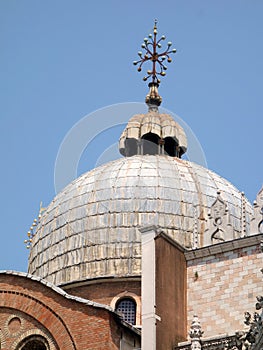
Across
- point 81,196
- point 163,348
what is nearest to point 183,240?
point 81,196

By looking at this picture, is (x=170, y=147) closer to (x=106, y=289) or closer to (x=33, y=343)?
(x=106, y=289)

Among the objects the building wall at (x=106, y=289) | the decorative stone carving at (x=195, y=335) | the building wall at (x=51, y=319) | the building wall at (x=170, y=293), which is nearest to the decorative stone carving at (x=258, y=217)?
the building wall at (x=170, y=293)

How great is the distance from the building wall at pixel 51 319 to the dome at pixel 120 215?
8.06 metres

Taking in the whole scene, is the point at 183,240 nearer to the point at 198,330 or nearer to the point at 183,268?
the point at 183,268

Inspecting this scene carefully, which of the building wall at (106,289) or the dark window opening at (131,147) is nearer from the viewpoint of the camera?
the building wall at (106,289)

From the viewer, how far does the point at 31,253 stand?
5078 cm

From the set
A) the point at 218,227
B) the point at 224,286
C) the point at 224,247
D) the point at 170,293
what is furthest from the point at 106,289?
the point at 224,286

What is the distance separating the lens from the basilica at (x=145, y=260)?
3538 cm

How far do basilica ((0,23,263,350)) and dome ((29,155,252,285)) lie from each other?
0.16ft

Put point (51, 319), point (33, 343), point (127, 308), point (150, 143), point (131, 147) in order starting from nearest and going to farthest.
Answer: point (51, 319), point (33, 343), point (127, 308), point (150, 143), point (131, 147)

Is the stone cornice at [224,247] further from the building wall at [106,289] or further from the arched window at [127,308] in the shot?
the arched window at [127,308]

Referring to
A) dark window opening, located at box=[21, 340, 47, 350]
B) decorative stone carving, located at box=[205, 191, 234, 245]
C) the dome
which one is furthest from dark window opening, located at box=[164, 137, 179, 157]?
dark window opening, located at box=[21, 340, 47, 350]

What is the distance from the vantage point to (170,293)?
35.8m

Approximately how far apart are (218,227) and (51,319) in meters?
5.96
